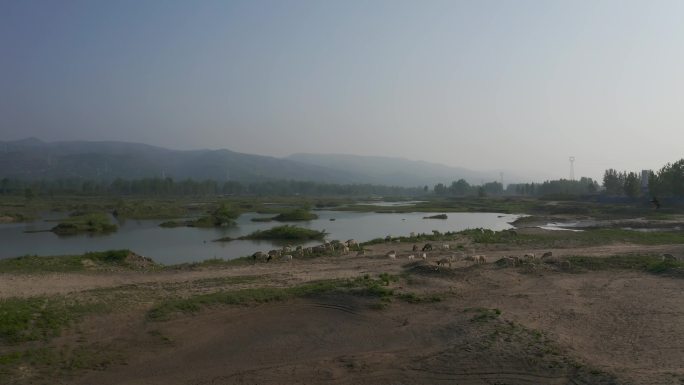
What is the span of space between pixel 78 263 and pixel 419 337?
16.1m

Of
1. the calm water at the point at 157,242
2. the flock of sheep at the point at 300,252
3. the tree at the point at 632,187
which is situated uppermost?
the tree at the point at 632,187

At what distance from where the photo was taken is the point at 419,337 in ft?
35.4

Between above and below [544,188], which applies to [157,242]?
below

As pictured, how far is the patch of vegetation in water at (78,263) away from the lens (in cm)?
1884

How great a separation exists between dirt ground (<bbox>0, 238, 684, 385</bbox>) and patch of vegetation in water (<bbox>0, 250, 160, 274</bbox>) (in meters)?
2.97

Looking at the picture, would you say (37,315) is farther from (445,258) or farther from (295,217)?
(295,217)

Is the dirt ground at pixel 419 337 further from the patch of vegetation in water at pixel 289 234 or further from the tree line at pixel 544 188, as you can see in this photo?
the tree line at pixel 544 188

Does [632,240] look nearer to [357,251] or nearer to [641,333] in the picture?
[357,251]

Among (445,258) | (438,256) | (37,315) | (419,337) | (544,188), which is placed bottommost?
(419,337)

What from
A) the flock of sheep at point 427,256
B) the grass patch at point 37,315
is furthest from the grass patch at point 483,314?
the grass patch at point 37,315

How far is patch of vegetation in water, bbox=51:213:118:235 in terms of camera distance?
145 feet

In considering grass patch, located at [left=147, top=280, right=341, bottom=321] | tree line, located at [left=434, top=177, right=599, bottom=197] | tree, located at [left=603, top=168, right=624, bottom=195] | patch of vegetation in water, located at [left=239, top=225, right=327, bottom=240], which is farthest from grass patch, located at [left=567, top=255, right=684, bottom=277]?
tree line, located at [left=434, top=177, right=599, bottom=197]

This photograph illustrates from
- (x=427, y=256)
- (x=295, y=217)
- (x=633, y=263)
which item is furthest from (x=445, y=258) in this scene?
(x=295, y=217)

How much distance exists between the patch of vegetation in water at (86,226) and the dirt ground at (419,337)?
31308mm
